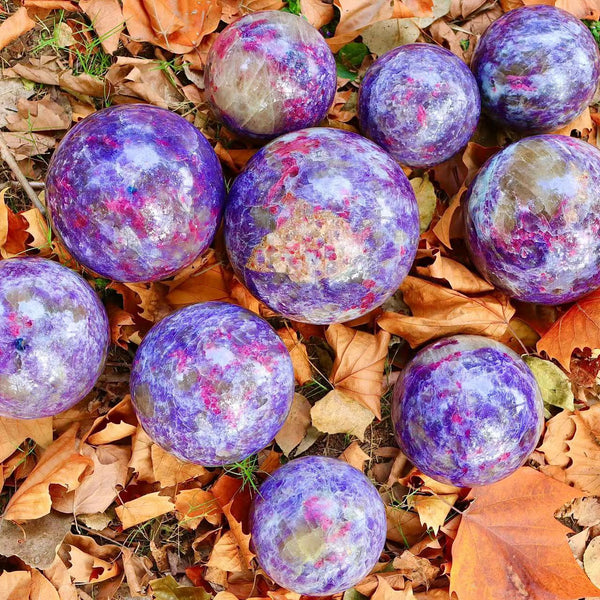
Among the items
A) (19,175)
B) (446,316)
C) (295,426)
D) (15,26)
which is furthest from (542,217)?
(15,26)

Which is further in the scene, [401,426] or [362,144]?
[401,426]

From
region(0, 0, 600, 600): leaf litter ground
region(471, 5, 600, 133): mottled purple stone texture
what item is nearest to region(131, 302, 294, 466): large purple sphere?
region(0, 0, 600, 600): leaf litter ground

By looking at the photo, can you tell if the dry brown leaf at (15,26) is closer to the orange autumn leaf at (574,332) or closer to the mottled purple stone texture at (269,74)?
the mottled purple stone texture at (269,74)

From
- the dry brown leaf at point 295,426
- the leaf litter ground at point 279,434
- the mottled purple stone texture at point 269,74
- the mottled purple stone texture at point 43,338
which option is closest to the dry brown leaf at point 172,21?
the leaf litter ground at point 279,434

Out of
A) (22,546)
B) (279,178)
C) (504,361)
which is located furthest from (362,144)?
(22,546)

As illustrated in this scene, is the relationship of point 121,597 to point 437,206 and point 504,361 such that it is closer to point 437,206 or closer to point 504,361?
point 504,361

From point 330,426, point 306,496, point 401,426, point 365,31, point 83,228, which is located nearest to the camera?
point 83,228

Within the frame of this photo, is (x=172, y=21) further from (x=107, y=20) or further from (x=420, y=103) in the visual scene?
(x=420, y=103)
